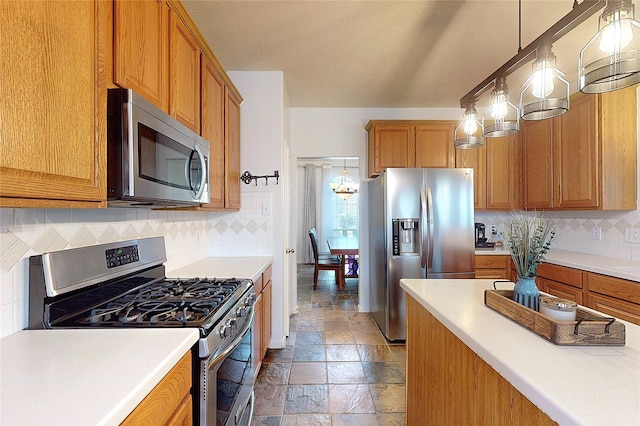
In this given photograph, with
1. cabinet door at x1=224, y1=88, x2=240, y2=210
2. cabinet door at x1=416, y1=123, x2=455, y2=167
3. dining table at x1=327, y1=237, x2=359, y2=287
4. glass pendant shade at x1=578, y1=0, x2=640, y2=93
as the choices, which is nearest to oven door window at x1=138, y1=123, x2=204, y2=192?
cabinet door at x1=224, y1=88, x2=240, y2=210

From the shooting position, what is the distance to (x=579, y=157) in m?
2.88

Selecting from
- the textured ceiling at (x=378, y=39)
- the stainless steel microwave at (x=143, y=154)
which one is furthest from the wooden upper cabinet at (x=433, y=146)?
the stainless steel microwave at (x=143, y=154)

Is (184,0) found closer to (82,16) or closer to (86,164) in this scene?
(82,16)

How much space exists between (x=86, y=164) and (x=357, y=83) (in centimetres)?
275

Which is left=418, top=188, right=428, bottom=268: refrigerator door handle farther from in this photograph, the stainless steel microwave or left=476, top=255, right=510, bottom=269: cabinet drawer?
the stainless steel microwave

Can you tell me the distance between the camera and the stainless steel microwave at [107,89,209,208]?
1.05 meters

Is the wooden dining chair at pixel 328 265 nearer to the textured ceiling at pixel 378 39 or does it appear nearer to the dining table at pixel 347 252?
the dining table at pixel 347 252

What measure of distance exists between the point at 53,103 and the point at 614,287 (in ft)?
10.3

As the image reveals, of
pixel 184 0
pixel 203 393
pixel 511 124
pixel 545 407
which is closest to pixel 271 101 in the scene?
pixel 184 0

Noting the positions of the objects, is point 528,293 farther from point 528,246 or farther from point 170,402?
point 170,402

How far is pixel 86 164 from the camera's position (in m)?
0.94

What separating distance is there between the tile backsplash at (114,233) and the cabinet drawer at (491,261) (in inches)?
84.7

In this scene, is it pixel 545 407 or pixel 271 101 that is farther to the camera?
pixel 271 101

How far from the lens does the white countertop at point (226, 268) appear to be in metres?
2.07
